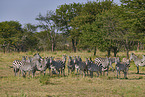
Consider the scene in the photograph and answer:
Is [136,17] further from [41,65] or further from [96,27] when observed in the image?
[41,65]

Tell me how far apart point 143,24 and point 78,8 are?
128 ft

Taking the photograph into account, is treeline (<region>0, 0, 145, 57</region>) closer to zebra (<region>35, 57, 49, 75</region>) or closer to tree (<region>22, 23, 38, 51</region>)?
tree (<region>22, 23, 38, 51</region>)

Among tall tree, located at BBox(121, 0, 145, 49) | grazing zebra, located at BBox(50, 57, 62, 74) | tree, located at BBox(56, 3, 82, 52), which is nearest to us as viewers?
grazing zebra, located at BBox(50, 57, 62, 74)

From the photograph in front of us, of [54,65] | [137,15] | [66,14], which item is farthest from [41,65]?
[66,14]

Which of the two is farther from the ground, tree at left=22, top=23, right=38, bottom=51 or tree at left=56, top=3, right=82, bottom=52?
tree at left=56, top=3, right=82, bottom=52

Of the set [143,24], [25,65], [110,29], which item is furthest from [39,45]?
[25,65]

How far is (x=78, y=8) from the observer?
62.7m

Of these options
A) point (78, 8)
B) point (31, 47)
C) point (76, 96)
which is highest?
point (78, 8)

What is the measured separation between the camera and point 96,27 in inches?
1367

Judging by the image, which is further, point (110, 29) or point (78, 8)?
point (78, 8)

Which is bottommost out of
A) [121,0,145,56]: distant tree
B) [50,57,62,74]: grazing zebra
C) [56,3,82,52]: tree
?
[50,57,62,74]: grazing zebra

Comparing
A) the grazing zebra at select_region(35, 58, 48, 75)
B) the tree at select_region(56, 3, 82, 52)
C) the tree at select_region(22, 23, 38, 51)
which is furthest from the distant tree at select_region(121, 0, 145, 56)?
the tree at select_region(22, 23, 38, 51)

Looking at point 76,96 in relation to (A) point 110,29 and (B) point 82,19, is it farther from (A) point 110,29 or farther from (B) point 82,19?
(B) point 82,19

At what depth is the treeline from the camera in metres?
26.3
